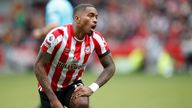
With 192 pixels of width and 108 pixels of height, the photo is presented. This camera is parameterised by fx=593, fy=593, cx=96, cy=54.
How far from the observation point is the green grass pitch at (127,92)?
13.0 meters

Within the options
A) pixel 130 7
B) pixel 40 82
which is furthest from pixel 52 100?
pixel 130 7

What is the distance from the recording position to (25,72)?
2222 cm

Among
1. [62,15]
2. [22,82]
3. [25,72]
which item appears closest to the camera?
[62,15]

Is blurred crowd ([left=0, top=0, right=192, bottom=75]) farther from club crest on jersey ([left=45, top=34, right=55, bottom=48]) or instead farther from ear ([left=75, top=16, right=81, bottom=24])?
club crest on jersey ([left=45, top=34, right=55, bottom=48])

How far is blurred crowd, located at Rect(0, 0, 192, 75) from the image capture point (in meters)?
22.0

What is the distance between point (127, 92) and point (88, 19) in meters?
8.51

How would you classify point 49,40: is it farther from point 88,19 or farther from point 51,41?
point 88,19

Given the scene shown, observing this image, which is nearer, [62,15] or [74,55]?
[74,55]

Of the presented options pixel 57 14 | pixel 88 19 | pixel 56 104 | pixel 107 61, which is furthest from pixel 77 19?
pixel 57 14

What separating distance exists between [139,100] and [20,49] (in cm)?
1029

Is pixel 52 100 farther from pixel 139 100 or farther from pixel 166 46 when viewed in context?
pixel 166 46

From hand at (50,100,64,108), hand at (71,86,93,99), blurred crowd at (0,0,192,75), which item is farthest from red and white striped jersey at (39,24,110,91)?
blurred crowd at (0,0,192,75)

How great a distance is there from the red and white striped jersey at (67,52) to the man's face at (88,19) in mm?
215

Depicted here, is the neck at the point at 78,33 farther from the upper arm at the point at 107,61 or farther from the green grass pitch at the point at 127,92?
the green grass pitch at the point at 127,92
